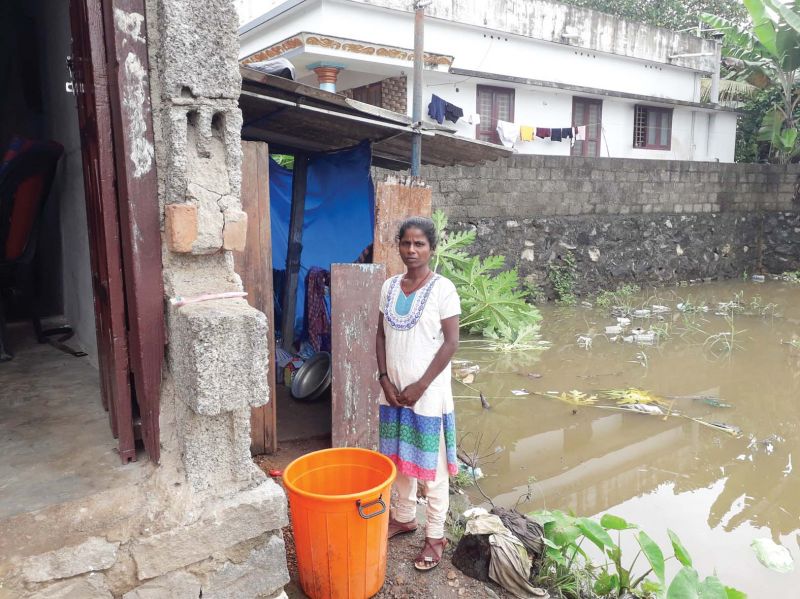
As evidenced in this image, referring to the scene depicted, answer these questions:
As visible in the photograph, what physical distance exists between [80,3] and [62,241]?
222 cm

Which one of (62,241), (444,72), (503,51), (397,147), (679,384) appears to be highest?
(503,51)

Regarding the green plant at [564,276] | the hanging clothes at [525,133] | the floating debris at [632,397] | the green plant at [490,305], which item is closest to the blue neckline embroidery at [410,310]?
the floating debris at [632,397]

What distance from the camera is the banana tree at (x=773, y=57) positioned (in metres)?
11.6

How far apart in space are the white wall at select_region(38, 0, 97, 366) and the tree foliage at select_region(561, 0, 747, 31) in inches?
788

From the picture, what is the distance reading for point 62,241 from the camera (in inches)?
155

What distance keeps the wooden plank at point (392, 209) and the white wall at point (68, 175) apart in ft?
5.55

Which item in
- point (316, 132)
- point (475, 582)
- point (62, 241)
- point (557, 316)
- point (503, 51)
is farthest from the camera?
point (503, 51)

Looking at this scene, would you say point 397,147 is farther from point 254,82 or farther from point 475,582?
point 475,582

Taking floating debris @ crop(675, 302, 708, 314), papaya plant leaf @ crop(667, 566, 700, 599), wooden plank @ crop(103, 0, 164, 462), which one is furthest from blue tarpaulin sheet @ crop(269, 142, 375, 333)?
floating debris @ crop(675, 302, 708, 314)

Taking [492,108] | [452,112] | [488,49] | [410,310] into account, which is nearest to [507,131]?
[492,108]

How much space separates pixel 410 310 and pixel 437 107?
1000 cm

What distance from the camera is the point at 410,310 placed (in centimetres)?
272

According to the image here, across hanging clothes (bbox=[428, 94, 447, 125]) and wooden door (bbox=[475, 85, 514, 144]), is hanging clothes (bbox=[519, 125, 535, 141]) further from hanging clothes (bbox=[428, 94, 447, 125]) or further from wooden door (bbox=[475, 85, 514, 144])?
hanging clothes (bbox=[428, 94, 447, 125])

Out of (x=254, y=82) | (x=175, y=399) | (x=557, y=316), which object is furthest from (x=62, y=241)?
(x=557, y=316)
